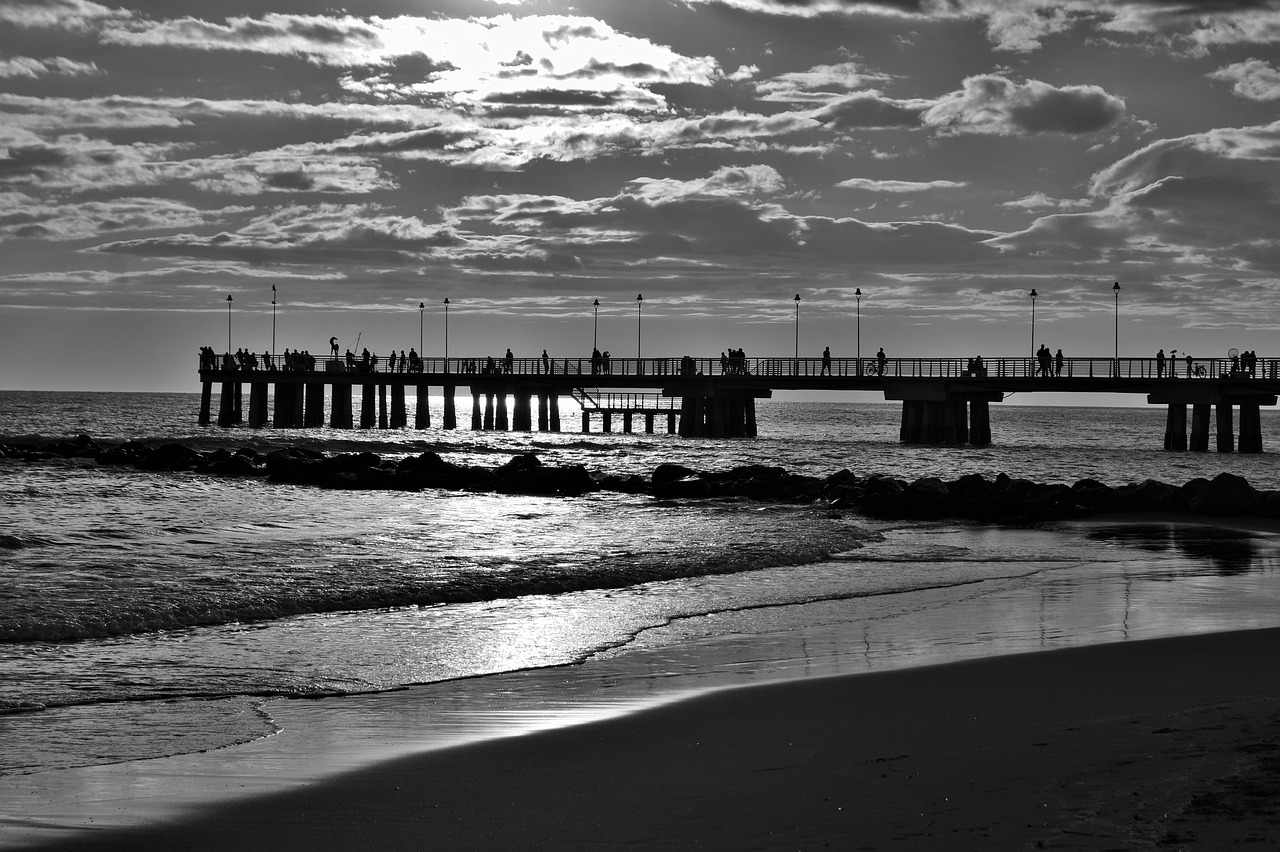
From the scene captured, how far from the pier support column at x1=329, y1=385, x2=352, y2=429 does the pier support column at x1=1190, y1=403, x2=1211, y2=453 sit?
163 ft

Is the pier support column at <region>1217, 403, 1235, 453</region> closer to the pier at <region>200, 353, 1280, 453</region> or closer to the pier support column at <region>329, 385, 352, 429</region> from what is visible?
the pier at <region>200, 353, 1280, 453</region>

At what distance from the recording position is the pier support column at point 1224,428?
58.9 meters

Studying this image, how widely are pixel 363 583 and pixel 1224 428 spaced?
54.6 meters

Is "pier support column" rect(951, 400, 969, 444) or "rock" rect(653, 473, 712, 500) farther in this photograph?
"pier support column" rect(951, 400, 969, 444)

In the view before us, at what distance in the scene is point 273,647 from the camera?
10.4m

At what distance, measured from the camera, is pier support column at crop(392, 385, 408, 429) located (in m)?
84.2

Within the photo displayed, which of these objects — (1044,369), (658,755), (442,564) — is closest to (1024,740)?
(658,755)

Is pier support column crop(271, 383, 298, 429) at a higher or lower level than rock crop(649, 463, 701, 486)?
higher

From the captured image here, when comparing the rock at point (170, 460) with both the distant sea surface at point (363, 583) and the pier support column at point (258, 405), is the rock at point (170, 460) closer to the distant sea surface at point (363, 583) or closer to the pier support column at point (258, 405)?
the distant sea surface at point (363, 583)

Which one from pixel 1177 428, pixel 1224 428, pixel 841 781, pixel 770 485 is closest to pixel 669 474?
pixel 770 485

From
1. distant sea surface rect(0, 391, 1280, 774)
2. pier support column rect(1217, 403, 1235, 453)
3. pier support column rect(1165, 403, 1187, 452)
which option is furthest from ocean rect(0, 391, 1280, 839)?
pier support column rect(1165, 403, 1187, 452)

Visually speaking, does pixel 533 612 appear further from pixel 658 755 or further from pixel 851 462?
pixel 851 462

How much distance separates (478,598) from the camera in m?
13.8

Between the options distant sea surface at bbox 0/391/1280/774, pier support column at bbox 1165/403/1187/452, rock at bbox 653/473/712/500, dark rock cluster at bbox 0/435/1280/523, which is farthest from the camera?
pier support column at bbox 1165/403/1187/452
